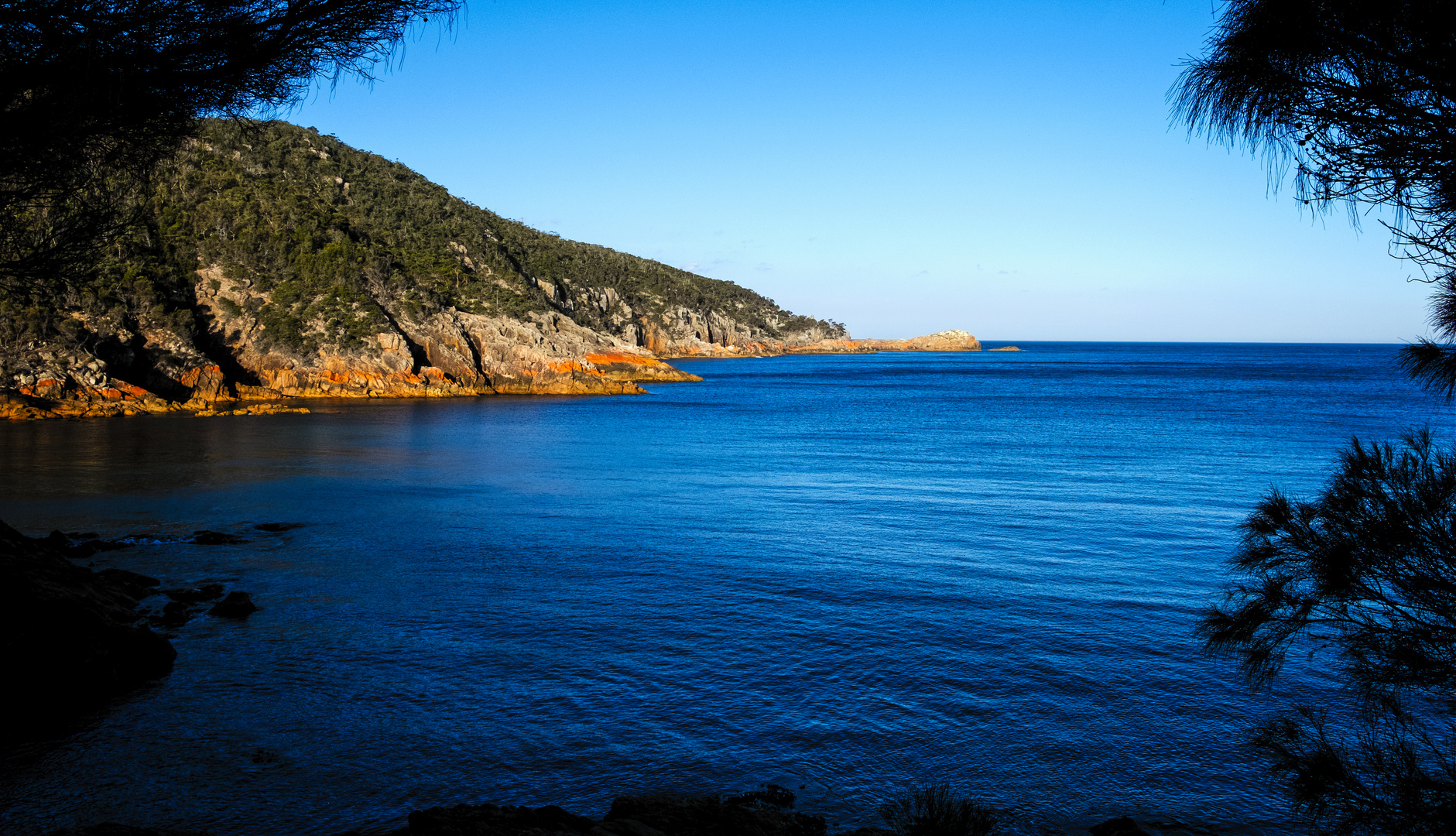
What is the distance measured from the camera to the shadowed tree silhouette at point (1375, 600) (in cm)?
397

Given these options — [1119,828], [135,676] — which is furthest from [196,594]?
[1119,828]

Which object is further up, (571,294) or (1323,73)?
(571,294)

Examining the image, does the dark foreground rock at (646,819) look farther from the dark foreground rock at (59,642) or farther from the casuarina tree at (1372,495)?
the dark foreground rock at (59,642)

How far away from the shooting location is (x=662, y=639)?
1028 centimetres

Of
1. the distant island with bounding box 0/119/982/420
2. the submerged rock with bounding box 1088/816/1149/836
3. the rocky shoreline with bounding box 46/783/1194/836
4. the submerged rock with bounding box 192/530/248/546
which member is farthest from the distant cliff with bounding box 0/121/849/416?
the submerged rock with bounding box 1088/816/1149/836

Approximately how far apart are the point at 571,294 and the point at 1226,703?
4249 inches

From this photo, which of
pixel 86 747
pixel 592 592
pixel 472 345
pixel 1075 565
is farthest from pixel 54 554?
pixel 472 345

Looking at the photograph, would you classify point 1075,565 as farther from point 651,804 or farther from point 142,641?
point 142,641

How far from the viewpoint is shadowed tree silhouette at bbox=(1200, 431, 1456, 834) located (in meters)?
3.97

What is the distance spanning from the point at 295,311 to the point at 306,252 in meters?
6.96

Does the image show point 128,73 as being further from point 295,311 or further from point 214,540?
point 295,311

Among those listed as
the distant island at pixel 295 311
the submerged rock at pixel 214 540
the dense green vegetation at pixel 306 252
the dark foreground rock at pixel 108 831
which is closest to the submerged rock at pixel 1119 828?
the dark foreground rock at pixel 108 831

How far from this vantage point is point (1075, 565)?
547 inches

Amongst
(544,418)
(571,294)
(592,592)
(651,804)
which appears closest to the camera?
(651,804)
